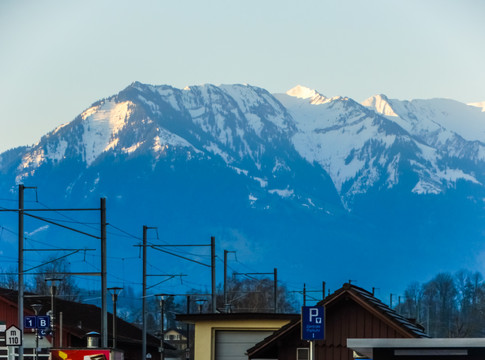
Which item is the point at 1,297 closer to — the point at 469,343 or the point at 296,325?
the point at 296,325

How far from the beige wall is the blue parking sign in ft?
73.3

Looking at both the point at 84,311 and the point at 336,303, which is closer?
the point at 336,303

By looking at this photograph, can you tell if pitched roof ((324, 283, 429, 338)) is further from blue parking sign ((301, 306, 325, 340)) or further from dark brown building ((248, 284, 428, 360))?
blue parking sign ((301, 306, 325, 340))

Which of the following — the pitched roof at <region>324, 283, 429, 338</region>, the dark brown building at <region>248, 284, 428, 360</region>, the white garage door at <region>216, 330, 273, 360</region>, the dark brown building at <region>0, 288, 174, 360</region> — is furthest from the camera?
the dark brown building at <region>0, 288, 174, 360</region>

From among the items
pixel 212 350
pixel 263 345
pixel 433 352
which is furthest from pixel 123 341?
pixel 433 352

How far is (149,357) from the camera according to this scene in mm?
91000

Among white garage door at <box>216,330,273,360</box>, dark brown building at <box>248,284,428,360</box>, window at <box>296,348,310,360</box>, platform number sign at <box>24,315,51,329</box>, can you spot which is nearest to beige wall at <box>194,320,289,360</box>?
white garage door at <box>216,330,273,360</box>

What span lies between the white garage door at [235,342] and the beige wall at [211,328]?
0.31 metres

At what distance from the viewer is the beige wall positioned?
50656mm

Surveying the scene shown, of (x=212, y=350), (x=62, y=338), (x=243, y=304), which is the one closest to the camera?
(x=212, y=350)

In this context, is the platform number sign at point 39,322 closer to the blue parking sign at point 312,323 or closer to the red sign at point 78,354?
the red sign at point 78,354

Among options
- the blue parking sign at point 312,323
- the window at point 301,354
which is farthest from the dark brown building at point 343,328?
the blue parking sign at point 312,323

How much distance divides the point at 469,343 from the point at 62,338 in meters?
46.5

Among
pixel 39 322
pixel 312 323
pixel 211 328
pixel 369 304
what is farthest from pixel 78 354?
pixel 39 322
